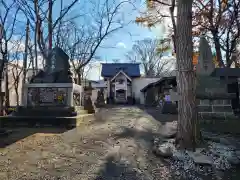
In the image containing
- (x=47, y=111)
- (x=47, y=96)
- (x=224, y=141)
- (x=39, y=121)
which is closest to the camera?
(x=224, y=141)

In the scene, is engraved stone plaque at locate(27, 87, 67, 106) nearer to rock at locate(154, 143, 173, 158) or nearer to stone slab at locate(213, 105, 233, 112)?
rock at locate(154, 143, 173, 158)

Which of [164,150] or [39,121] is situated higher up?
[39,121]

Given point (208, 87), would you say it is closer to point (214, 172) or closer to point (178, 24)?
point (178, 24)

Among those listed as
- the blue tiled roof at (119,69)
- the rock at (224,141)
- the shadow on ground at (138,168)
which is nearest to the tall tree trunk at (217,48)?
the rock at (224,141)

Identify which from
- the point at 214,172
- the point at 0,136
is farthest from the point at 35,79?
the point at 214,172

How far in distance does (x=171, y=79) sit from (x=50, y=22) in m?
11.8

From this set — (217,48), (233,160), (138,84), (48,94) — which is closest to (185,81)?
(233,160)

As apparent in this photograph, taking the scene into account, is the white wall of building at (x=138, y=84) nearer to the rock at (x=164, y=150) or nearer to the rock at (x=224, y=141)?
the rock at (x=224, y=141)

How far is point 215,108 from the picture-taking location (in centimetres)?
880

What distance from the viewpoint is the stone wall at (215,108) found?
28.2 feet

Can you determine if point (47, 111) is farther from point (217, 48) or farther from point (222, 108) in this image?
point (217, 48)

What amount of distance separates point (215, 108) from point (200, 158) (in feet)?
17.6

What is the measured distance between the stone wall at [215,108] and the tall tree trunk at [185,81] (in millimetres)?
4417

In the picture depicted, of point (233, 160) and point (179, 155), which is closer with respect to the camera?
point (233, 160)
